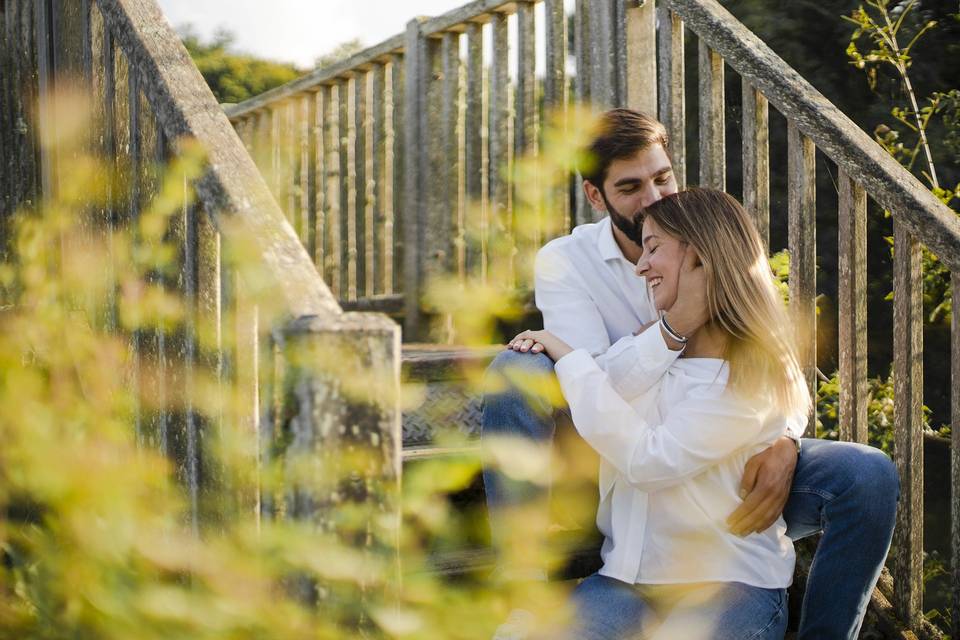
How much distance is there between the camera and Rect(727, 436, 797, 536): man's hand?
199cm

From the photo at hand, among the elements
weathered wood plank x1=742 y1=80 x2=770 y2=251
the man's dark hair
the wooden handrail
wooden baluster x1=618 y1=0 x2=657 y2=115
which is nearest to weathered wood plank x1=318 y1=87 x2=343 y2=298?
wooden baluster x1=618 y1=0 x2=657 y2=115

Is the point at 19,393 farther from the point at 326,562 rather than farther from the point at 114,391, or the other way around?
the point at 326,562

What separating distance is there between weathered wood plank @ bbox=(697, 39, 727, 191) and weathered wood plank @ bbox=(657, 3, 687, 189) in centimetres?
12

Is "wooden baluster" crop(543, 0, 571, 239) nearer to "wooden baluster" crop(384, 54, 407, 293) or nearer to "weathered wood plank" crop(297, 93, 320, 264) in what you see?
"wooden baluster" crop(384, 54, 407, 293)

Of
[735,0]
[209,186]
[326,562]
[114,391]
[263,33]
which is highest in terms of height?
[263,33]

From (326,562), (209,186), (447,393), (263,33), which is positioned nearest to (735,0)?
(447,393)

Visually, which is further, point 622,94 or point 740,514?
point 622,94

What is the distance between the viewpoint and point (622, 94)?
306 centimetres

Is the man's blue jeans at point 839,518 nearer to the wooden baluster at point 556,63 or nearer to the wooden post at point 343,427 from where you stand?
the wooden post at point 343,427

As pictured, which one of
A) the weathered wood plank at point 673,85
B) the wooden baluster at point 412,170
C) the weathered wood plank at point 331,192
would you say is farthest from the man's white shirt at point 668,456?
the weathered wood plank at point 331,192

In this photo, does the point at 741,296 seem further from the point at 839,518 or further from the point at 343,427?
the point at 343,427

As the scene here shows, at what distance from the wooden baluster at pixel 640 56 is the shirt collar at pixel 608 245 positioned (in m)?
0.62

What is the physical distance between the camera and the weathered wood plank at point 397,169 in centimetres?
433

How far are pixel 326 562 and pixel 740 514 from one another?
39.2 inches
